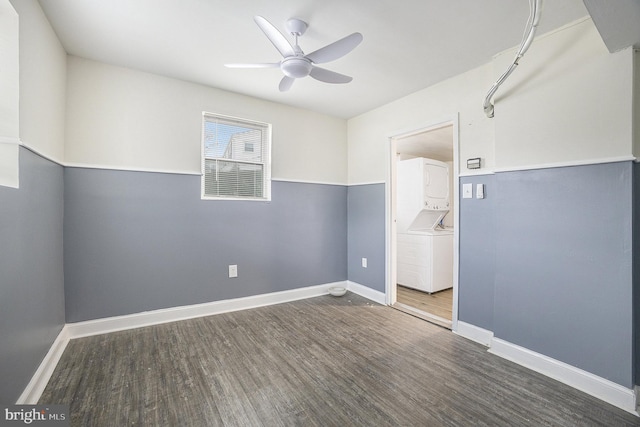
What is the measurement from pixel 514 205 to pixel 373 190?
5.65 ft

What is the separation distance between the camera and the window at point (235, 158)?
3051 mm

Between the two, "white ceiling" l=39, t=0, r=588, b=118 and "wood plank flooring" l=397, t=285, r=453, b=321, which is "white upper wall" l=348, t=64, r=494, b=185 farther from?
"wood plank flooring" l=397, t=285, r=453, b=321

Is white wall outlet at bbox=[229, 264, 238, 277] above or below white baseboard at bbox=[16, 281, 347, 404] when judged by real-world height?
above

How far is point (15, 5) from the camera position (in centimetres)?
152

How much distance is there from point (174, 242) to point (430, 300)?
10.7 ft

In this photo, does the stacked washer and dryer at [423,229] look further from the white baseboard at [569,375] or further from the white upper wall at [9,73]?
the white upper wall at [9,73]

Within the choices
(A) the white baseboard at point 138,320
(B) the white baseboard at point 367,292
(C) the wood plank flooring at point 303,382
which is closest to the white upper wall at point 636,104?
(C) the wood plank flooring at point 303,382

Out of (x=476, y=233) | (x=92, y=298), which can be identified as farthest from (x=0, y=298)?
(x=476, y=233)

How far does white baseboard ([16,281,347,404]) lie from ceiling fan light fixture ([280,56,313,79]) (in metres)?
2.50

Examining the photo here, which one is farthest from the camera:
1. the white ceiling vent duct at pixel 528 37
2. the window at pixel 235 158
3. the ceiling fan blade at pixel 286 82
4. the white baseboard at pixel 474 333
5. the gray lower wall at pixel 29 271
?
the window at pixel 235 158

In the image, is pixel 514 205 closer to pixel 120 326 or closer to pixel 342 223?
pixel 342 223

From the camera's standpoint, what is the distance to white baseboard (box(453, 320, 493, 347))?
7.89ft

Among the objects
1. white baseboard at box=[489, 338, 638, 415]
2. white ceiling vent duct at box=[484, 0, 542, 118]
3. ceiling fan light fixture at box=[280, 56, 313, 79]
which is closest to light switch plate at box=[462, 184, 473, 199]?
white ceiling vent duct at box=[484, 0, 542, 118]

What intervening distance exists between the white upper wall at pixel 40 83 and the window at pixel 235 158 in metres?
1.16
